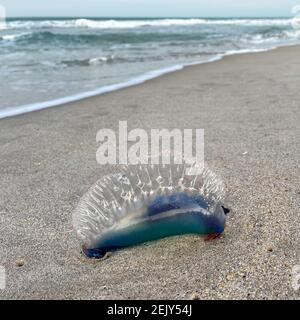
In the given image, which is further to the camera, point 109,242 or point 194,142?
point 194,142

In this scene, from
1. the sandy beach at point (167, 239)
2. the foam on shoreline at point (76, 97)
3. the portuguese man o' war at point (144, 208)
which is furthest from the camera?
the foam on shoreline at point (76, 97)

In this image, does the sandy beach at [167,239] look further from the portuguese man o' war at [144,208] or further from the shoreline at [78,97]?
the shoreline at [78,97]

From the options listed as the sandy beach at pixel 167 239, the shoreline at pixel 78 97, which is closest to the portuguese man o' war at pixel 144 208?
the sandy beach at pixel 167 239

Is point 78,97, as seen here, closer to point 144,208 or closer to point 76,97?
point 76,97

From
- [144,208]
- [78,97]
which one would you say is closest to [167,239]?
[144,208]

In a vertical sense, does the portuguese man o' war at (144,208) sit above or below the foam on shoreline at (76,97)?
above
